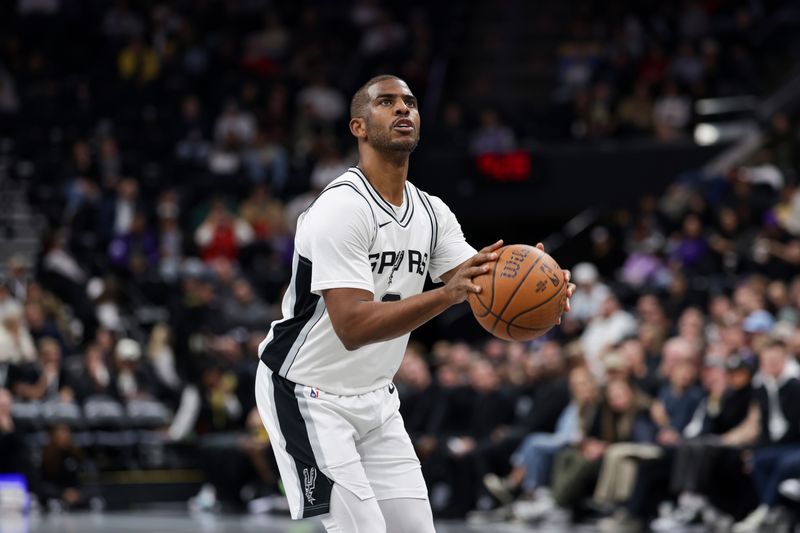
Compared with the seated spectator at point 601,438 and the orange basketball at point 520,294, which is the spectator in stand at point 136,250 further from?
the orange basketball at point 520,294

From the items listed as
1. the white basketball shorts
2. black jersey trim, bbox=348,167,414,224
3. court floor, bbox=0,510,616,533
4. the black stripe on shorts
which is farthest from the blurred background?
the black stripe on shorts

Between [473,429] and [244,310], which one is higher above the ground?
[244,310]

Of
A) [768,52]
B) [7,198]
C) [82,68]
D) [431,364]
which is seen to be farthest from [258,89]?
[768,52]

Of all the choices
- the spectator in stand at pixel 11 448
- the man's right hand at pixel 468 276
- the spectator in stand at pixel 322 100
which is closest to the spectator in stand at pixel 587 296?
the spectator in stand at pixel 11 448

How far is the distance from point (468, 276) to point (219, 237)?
14.0 meters

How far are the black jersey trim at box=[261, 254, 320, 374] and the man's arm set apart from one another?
9.2 inches

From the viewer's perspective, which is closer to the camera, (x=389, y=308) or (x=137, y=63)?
(x=389, y=308)

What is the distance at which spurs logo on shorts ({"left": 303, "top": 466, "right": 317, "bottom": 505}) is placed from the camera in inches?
189

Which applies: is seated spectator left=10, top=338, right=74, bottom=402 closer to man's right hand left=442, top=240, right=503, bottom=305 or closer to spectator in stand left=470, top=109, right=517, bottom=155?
spectator in stand left=470, top=109, right=517, bottom=155

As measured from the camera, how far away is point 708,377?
1197cm

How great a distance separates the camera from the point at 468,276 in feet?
14.9

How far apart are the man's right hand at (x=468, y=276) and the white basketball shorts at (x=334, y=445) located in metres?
0.65

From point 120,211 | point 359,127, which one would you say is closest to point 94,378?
point 120,211

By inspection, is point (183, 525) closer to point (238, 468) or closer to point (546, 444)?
point (238, 468)
